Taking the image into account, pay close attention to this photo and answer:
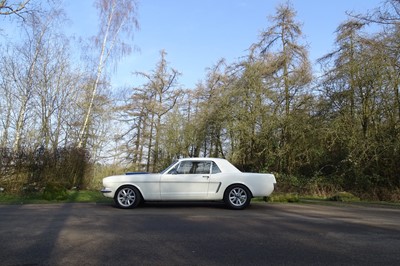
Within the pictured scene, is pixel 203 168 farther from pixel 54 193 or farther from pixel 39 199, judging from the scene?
pixel 39 199

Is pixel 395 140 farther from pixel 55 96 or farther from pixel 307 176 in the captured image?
pixel 55 96

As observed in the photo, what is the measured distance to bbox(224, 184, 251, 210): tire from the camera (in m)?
11.5

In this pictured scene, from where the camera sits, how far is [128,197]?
11500 mm

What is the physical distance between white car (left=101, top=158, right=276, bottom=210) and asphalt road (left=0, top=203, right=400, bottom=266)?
97 cm

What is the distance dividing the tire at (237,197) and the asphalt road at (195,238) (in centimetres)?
96

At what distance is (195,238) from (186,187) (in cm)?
458

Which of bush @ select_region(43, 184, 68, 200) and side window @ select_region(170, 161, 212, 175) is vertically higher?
side window @ select_region(170, 161, 212, 175)

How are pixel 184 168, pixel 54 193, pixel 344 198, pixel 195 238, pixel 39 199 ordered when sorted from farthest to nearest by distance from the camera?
pixel 344 198 < pixel 39 199 < pixel 54 193 < pixel 184 168 < pixel 195 238

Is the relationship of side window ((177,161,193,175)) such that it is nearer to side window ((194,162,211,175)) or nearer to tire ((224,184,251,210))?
side window ((194,162,211,175))

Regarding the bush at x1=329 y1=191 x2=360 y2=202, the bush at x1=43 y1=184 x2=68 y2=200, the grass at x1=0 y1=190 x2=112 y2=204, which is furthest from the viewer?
the bush at x1=329 y1=191 x2=360 y2=202

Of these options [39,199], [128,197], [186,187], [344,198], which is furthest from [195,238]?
[344,198]

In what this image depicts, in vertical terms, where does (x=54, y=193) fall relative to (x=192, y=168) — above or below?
below

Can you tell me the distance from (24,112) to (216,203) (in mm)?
16354

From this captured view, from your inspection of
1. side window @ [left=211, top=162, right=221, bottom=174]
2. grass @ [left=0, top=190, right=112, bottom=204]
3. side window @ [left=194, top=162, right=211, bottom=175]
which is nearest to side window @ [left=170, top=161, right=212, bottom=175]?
side window @ [left=194, top=162, right=211, bottom=175]
